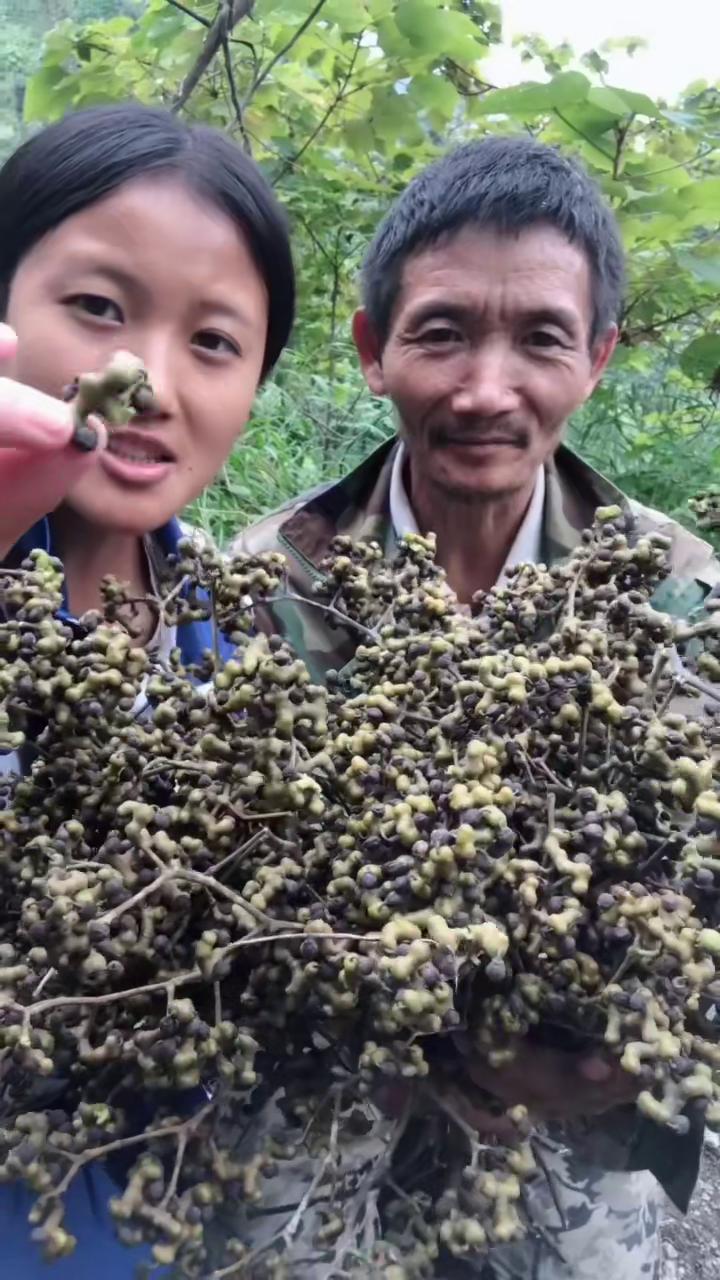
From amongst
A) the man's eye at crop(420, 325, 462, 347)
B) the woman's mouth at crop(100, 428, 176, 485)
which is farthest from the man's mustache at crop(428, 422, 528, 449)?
the woman's mouth at crop(100, 428, 176, 485)

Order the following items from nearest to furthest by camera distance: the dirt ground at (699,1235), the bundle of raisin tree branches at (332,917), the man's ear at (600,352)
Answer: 1. the bundle of raisin tree branches at (332,917)
2. the man's ear at (600,352)
3. the dirt ground at (699,1235)

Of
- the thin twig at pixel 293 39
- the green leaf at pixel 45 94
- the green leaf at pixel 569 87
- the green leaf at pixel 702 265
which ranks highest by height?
the thin twig at pixel 293 39

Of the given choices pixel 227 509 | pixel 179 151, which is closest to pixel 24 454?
pixel 179 151

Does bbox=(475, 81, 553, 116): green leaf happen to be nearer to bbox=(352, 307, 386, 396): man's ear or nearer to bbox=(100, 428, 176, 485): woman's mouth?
bbox=(352, 307, 386, 396): man's ear

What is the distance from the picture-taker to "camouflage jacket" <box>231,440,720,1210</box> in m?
1.22

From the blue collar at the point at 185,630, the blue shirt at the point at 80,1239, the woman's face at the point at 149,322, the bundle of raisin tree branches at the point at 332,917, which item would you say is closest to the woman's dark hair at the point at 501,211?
the woman's face at the point at 149,322

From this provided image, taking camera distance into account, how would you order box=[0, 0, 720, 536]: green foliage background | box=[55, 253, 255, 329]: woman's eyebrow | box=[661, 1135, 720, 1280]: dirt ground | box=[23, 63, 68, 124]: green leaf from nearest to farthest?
box=[55, 253, 255, 329]: woman's eyebrow < box=[661, 1135, 720, 1280]: dirt ground < box=[0, 0, 720, 536]: green foliage background < box=[23, 63, 68, 124]: green leaf

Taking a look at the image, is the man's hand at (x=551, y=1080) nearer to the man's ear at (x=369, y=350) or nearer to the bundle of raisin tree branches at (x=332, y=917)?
the bundle of raisin tree branches at (x=332, y=917)

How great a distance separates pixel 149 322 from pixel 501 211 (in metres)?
0.59

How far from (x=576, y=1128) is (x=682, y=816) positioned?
0.76 ft

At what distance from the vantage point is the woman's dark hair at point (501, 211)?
1.29 meters

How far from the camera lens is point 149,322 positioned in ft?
3.07

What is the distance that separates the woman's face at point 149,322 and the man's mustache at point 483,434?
1.08 ft

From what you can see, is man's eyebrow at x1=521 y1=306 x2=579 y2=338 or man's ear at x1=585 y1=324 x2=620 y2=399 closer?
man's eyebrow at x1=521 y1=306 x2=579 y2=338
